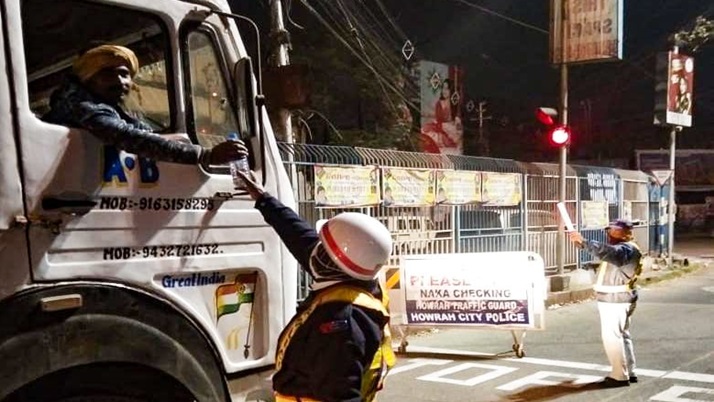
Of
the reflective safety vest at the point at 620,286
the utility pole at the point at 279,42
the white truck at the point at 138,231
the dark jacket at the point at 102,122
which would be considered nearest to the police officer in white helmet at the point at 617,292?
the reflective safety vest at the point at 620,286

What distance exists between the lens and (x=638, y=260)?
670 centimetres

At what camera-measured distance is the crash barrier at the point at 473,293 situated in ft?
26.0

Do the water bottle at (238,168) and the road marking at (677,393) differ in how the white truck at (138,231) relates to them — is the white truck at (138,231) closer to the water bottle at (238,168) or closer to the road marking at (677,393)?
the water bottle at (238,168)

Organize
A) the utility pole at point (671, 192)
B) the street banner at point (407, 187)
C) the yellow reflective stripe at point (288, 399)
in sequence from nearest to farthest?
the yellow reflective stripe at point (288, 399), the street banner at point (407, 187), the utility pole at point (671, 192)

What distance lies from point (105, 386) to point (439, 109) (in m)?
20.5

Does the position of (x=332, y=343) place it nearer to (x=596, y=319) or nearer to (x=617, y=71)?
(x=596, y=319)

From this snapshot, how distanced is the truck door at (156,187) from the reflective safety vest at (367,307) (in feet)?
1.36

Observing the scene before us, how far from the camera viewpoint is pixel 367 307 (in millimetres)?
2535

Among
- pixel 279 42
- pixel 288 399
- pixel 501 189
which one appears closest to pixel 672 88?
pixel 501 189

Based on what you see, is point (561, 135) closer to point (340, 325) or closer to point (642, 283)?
point (642, 283)

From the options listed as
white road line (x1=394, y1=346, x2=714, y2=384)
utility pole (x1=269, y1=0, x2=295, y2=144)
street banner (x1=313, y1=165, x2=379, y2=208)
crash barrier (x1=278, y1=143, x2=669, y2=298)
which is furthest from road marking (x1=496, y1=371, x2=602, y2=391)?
utility pole (x1=269, y1=0, x2=295, y2=144)

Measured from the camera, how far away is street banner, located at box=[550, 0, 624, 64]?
41.7ft

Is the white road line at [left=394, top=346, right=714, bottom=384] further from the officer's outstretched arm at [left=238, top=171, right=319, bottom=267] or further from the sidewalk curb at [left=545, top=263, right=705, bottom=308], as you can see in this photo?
the officer's outstretched arm at [left=238, top=171, right=319, bottom=267]

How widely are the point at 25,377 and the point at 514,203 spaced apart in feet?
36.9
